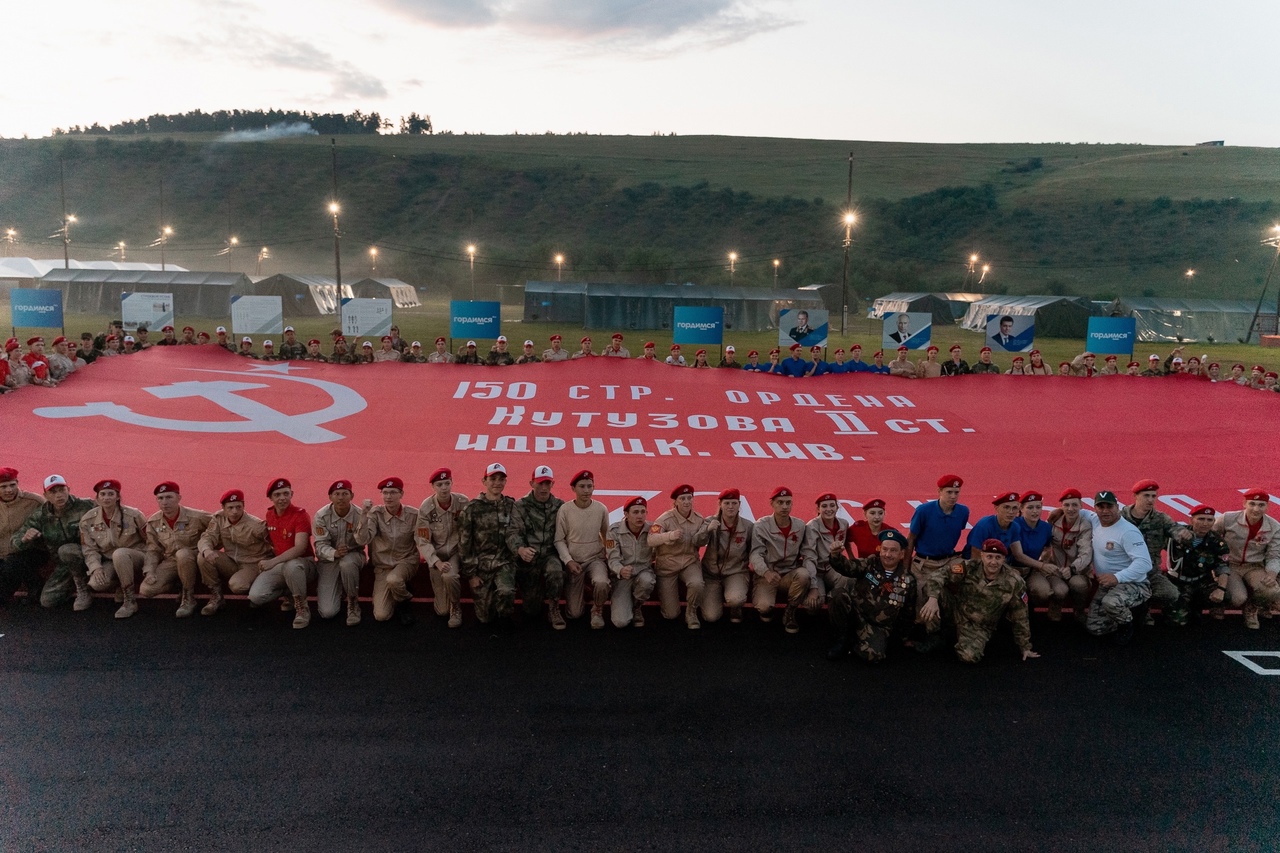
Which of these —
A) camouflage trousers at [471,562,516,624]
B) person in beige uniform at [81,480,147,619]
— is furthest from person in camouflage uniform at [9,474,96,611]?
camouflage trousers at [471,562,516,624]

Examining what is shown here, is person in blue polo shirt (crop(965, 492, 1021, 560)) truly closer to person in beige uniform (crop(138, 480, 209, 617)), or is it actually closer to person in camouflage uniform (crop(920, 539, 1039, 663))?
person in camouflage uniform (crop(920, 539, 1039, 663))

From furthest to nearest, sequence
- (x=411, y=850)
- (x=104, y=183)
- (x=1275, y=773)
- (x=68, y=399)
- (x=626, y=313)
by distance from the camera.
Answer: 1. (x=104, y=183)
2. (x=626, y=313)
3. (x=68, y=399)
4. (x=1275, y=773)
5. (x=411, y=850)

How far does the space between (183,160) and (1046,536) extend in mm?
131932

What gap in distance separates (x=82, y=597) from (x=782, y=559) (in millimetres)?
7037

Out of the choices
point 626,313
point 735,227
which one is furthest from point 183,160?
point 626,313

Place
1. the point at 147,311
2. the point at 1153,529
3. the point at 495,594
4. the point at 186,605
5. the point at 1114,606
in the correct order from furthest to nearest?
the point at 147,311, the point at 1153,529, the point at 186,605, the point at 495,594, the point at 1114,606

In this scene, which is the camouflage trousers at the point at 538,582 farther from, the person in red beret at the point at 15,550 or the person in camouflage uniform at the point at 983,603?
the person in red beret at the point at 15,550

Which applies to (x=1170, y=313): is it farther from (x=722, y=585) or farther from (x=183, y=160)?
(x=183, y=160)

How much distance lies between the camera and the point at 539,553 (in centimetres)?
852

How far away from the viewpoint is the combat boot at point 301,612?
816 cm

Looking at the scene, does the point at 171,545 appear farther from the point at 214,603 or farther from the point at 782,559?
the point at 782,559

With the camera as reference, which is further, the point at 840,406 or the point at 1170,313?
the point at 1170,313

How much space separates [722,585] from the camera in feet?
28.7

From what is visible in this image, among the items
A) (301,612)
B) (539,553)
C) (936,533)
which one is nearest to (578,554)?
(539,553)
